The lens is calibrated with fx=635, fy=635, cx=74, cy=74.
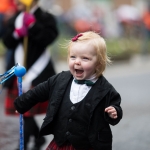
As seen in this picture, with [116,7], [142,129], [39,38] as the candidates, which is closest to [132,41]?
[116,7]

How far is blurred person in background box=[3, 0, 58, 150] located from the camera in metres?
6.77

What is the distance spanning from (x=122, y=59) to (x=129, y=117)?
27.5 ft

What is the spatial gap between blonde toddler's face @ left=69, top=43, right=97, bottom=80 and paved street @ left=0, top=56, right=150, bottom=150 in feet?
8.35

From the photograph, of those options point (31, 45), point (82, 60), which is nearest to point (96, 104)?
point (82, 60)

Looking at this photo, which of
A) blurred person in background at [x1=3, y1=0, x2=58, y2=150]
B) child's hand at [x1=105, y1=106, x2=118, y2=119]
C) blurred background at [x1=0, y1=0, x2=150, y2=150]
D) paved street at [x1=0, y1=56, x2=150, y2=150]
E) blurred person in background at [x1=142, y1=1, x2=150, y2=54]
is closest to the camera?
child's hand at [x1=105, y1=106, x2=118, y2=119]

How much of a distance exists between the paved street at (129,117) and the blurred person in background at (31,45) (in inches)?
18.2

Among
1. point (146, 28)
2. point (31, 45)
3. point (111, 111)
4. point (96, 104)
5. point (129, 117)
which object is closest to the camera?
point (111, 111)

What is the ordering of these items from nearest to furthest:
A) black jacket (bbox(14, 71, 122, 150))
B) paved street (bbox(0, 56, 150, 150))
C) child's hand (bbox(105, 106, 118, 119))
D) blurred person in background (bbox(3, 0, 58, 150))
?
child's hand (bbox(105, 106, 118, 119)), black jacket (bbox(14, 71, 122, 150)), blurred person in background (bbox(3, 0, 58, 150)), paved street (bbox(0, 56, 150, 150))

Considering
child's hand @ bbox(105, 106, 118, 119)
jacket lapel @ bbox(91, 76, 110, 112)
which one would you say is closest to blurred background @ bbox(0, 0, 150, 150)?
jacket lapel @ bbox(91, 76, 110, 112)

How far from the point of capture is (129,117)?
9.10m

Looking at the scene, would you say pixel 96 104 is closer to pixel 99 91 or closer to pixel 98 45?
pixel 99 91

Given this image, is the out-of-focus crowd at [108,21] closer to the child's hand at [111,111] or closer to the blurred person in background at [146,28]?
the blurred person in background at [146,28]

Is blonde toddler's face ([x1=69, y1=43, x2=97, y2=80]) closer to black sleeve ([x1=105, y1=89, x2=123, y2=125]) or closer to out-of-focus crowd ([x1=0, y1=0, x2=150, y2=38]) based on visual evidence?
black sleeve ([x1=105, y1=89, x2=123, y2=125])

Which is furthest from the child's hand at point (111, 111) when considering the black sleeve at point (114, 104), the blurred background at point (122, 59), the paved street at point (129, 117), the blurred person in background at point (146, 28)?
the blurred person in background at point (146, 28)
